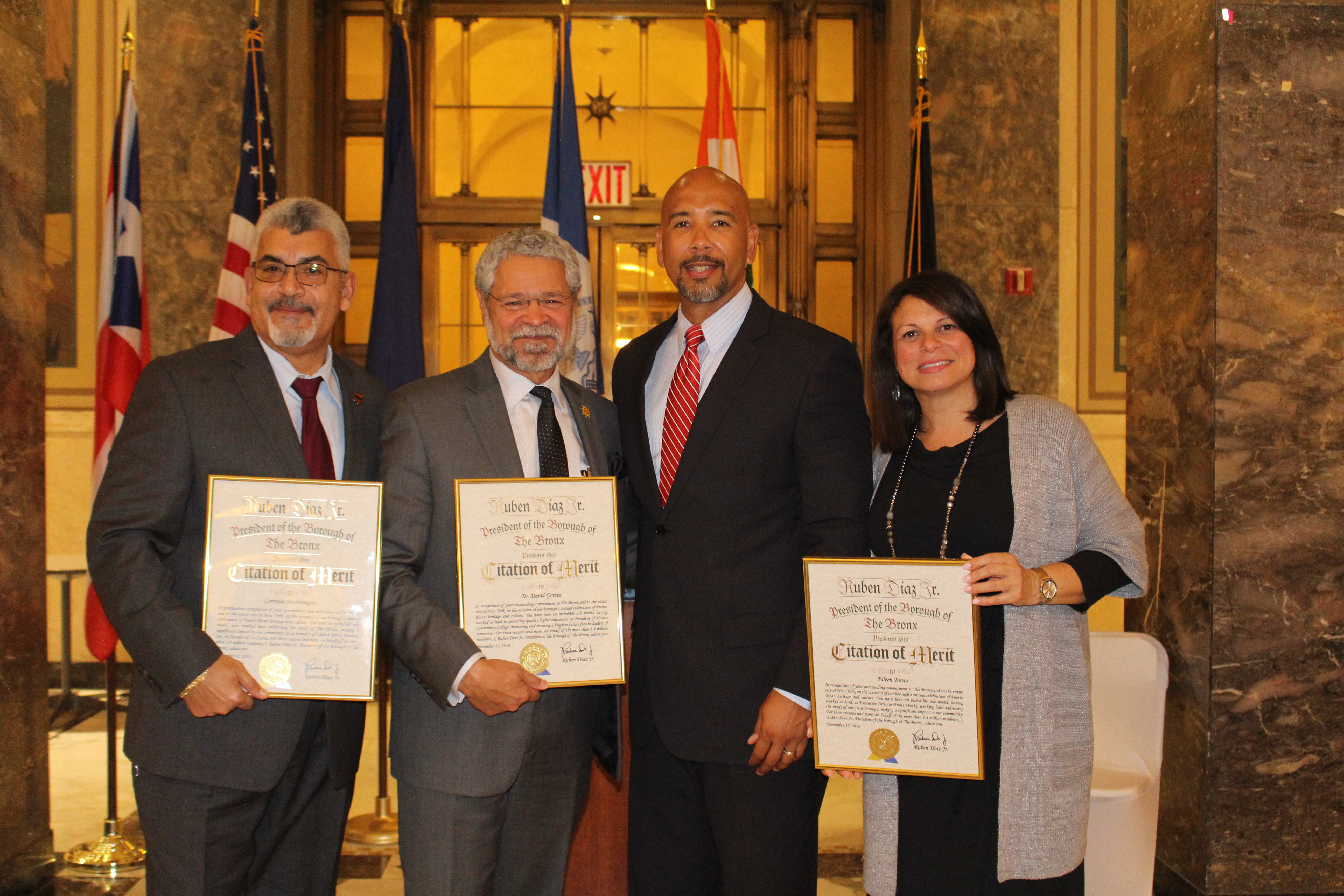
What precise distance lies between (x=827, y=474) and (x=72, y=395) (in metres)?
5.70

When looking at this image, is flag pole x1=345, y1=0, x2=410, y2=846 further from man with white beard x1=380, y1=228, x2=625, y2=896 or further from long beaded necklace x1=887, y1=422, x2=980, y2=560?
long beaded necklace x1=887, y1=422, x2=980, y2=560

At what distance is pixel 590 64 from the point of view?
6.56 metres

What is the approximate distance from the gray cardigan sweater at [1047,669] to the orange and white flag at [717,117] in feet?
9.62

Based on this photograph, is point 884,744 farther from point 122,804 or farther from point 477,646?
point 122,804

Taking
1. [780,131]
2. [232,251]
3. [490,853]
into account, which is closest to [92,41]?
[232,251]

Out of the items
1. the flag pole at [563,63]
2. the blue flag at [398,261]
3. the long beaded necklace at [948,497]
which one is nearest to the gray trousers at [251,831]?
the long beaded necklace at [948,497]

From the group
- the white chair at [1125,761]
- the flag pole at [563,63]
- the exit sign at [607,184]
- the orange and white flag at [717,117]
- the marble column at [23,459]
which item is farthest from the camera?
the exit sign at [607,184]

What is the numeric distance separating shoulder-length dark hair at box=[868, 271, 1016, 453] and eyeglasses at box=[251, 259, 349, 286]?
1.32 metres

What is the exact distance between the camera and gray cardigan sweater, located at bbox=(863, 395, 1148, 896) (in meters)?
2.00

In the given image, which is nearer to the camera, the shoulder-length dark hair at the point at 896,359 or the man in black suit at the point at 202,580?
the man in black suit at the point at 202,580

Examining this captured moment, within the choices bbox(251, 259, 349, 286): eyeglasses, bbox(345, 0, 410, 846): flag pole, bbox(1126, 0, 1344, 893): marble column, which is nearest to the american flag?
bbox(345, 0, 410, 846): flag pole

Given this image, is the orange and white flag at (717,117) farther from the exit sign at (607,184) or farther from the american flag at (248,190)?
the american flag at (248,190)

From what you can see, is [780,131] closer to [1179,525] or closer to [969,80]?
→ [969,80]
